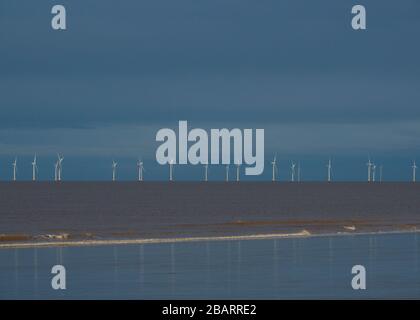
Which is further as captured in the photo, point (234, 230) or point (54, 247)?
point (234, 230)

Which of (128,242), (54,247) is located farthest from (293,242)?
(54,247)
